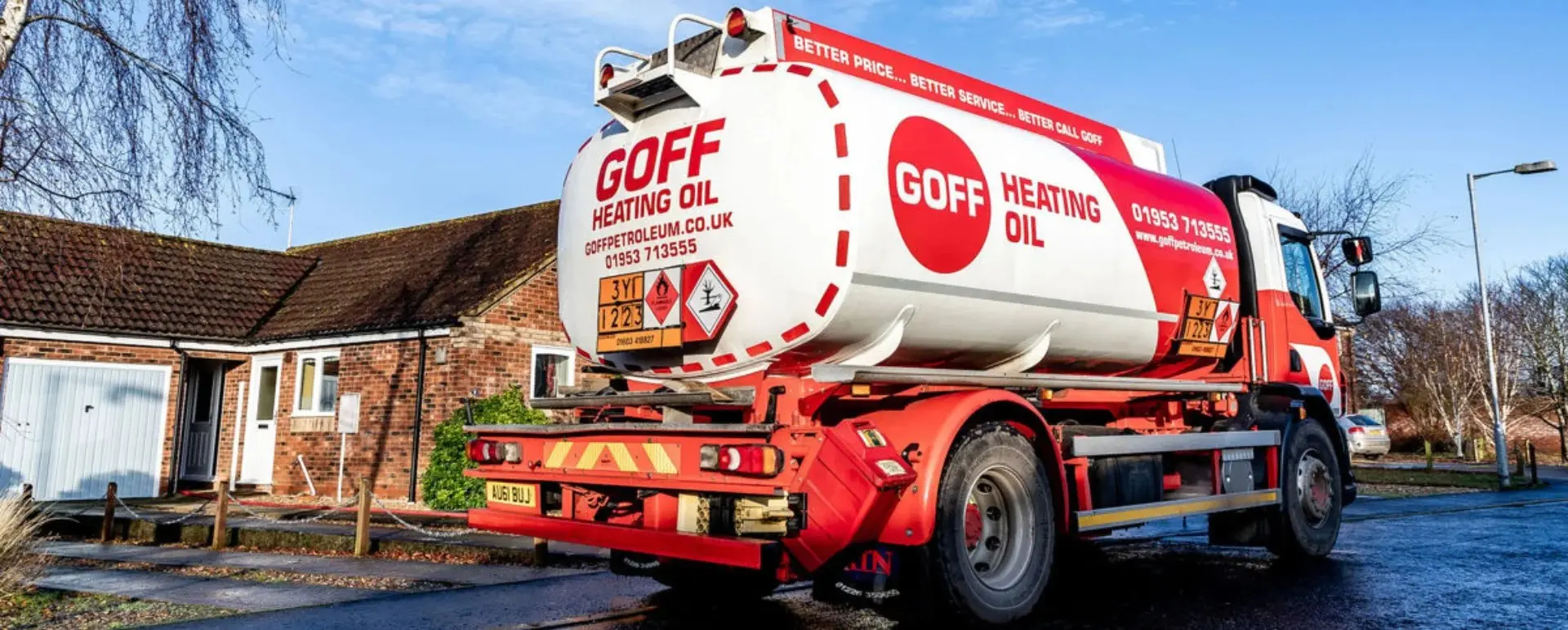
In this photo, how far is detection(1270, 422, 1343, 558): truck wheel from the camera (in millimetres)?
8734

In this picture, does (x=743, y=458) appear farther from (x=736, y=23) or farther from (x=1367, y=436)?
(x=1367, y=436)

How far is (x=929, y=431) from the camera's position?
5609 millimetres

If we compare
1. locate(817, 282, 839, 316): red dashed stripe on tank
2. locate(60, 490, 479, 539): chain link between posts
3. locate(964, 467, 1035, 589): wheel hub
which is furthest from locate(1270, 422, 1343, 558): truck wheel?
locate(60, 490, 479, 539): chain link between posts

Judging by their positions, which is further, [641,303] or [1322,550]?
[1322,550]

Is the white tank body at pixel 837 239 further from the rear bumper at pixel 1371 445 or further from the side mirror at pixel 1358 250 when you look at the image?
the rear bumper at pixel 1371 445

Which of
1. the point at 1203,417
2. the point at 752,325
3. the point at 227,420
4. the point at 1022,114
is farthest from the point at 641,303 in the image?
the point at 227,420

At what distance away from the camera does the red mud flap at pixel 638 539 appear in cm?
524

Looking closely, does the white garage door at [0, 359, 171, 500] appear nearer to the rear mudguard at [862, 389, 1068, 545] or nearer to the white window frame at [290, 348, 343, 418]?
the white window frame at [290, 348, 343, 418]

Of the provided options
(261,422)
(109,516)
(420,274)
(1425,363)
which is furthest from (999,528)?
(1425,363)

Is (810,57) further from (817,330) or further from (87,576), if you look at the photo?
(87,576)

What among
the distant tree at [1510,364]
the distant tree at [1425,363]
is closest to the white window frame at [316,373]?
the distant tree at [1425,363]

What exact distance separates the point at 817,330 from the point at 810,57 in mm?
1596

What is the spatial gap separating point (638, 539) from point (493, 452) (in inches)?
57.7

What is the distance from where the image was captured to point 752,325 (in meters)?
5.73
